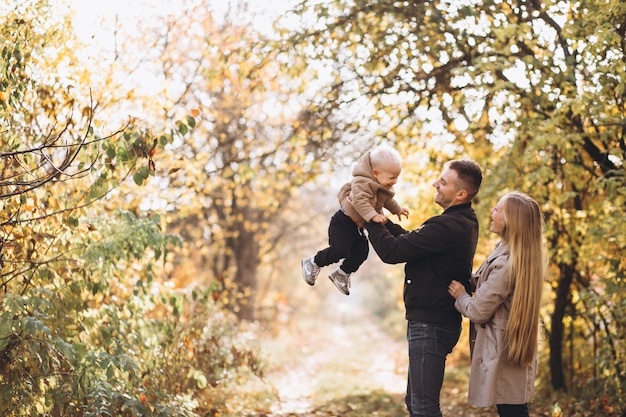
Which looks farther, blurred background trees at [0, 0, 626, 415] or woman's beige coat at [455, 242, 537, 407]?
blurred background trees at [0, 0, 626, 415]

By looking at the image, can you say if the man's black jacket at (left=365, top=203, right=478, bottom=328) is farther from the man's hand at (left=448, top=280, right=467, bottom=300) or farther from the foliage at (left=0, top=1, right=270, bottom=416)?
the foliage at (left=0, top=1, right=270, bottom=416)

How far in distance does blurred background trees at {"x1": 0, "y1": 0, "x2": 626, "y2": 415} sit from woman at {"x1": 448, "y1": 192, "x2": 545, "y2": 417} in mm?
2011

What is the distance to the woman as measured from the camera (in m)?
3.72

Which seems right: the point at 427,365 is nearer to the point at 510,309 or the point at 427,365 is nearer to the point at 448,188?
the point at 510,309

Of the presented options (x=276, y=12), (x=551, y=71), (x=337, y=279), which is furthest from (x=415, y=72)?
(x=337, y=279)

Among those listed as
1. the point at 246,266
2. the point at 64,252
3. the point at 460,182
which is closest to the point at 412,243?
the point at 460,182

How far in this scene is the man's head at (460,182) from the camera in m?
3.80

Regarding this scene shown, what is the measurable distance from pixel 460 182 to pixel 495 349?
3.08ft

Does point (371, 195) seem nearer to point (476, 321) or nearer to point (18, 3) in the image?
point (476, 321)

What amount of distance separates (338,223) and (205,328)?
3.57 metres

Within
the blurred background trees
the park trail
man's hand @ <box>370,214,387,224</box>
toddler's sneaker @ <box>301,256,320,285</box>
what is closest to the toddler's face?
man's hand @ <box>370,214,387,224</box>

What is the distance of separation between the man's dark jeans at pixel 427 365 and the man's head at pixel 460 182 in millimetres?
715

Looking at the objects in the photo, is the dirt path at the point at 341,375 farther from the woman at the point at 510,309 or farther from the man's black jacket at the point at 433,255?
the man's black jacket at the point at 433,255

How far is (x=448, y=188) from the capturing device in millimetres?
3818
